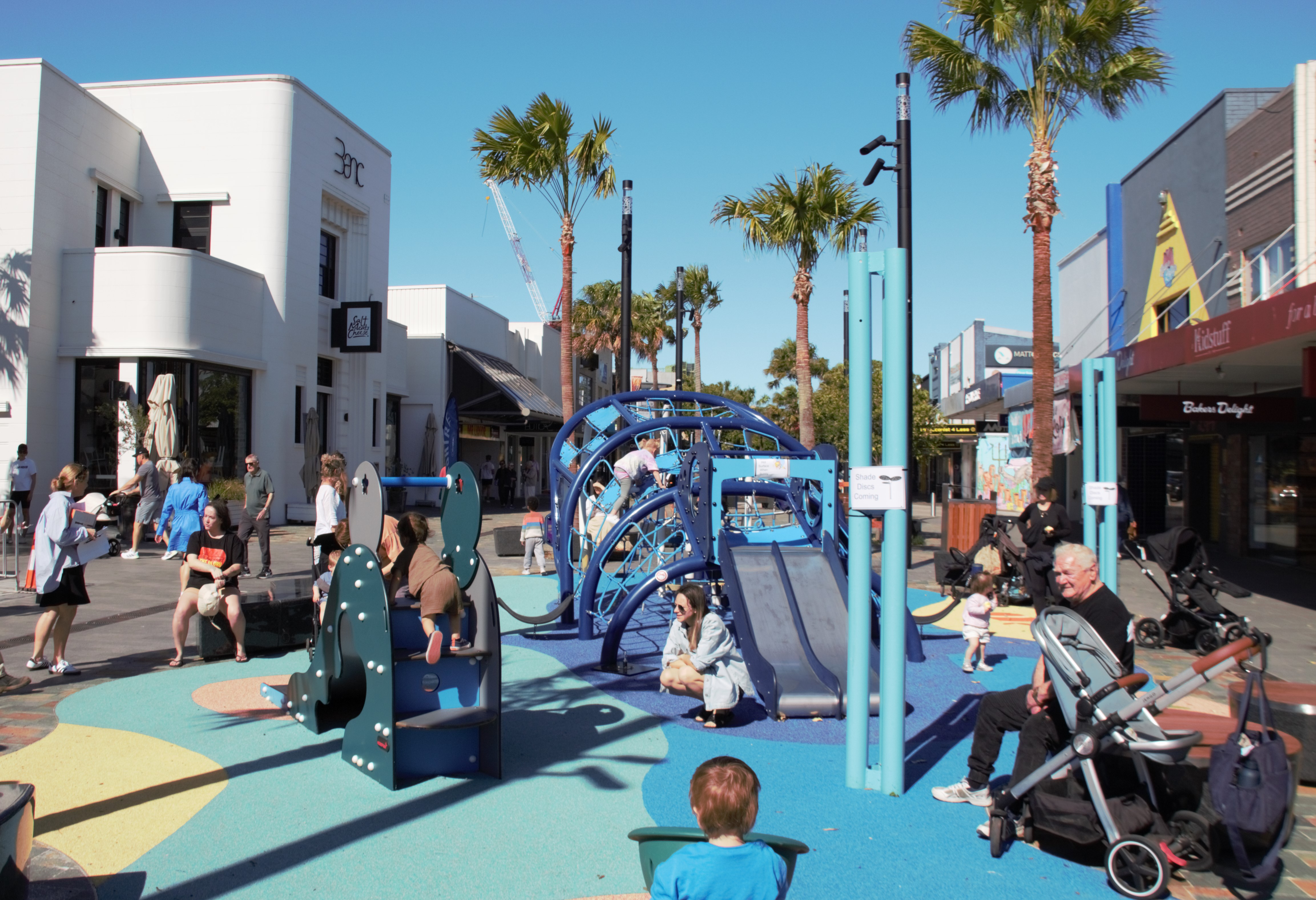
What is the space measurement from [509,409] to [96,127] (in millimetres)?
13903

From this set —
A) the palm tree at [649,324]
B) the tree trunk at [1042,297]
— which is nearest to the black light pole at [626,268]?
the tree trunk at [1042,297]

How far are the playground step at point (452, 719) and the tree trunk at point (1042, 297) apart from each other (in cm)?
1027

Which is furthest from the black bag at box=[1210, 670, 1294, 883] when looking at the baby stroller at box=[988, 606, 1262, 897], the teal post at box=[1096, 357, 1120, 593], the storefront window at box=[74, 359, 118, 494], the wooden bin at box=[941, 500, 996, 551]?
the storefront window at box=[74, 359, 118, 494]

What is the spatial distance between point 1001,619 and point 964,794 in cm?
678

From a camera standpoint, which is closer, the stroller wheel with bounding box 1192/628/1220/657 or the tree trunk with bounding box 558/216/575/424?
the stroller wheel with bounding box 1192/628/1220/657

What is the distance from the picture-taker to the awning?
2938 cm

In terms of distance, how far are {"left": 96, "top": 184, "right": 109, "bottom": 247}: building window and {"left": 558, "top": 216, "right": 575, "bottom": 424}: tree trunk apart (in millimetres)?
9785

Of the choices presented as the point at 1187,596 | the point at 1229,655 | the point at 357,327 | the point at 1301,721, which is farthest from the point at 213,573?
the point at 357,327

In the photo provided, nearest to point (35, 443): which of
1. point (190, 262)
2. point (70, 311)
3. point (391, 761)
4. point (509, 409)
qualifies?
point (70, 311)

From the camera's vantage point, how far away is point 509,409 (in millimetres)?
29938

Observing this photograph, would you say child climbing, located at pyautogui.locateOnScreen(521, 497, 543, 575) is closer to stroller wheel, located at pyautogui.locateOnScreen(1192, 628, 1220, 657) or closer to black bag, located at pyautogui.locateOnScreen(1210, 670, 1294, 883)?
stroller wheel, located at pyautogui.locateOnScreen(1192, 628, 1220, 657)

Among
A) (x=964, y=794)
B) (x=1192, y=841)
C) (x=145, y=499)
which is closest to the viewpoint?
(x=1192, y=841)

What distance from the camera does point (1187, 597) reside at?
909cm

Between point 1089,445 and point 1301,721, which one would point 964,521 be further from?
→ point 1301,721
